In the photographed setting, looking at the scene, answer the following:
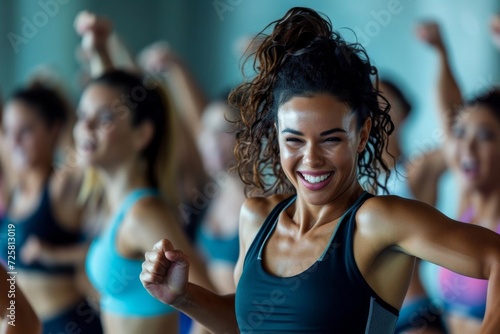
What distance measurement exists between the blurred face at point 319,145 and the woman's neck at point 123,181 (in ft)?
3.55

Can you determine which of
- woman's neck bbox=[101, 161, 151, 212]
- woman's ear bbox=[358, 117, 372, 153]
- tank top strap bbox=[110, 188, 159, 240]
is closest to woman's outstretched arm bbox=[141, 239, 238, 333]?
woman's ear bbox=[358, 117, 372, 153]

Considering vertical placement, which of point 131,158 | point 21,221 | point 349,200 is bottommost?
point 21,221

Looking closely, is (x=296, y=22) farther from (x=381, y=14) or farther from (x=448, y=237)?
(x=381, y=14)

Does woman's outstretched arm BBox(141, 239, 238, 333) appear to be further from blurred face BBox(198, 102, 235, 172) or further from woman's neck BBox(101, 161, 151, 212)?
blurred face BBox(198, 102, 235, 172)

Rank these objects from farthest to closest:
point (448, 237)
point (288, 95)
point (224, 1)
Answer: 1. point (224, 1)
2. point (288, 95)
3. point (448, 237)

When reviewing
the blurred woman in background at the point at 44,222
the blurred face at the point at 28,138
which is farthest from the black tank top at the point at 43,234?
the blurred face at the point at 28,138

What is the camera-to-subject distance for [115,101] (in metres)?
2.53

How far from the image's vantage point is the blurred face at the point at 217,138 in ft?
11.4

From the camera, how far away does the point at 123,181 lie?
7.94ft

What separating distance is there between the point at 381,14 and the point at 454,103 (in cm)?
139

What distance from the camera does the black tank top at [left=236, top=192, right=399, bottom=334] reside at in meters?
1.30

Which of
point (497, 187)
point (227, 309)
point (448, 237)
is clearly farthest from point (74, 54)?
point (448, 237)

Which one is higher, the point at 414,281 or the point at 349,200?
the point at 349,200

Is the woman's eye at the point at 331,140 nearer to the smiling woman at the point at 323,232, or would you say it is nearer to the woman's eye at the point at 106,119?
the smiling woman at the point at 323,232
